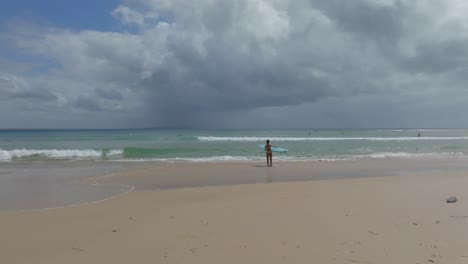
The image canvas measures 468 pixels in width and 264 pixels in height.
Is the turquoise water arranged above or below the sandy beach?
below

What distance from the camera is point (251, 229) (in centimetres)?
570

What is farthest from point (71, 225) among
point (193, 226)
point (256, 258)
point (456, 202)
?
point (456, 202)

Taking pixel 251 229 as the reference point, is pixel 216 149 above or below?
below

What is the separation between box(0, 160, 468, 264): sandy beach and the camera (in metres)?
4.54

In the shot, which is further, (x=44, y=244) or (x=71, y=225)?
(x=71, y=225)

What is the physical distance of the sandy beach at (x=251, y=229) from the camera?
4.54 metres

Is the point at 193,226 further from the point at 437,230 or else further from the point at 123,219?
the point at 437,230

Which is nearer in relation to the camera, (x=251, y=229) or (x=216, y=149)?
(x=251, y=229)

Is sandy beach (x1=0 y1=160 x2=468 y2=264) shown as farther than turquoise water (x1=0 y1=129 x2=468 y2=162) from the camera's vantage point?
No

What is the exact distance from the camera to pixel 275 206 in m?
7.51

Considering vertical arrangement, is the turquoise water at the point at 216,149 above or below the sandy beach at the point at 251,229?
below

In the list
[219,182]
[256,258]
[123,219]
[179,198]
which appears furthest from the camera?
[219,182]

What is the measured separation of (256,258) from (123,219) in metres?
3.17

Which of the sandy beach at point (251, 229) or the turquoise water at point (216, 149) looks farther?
the turquoise water at point (216, 149)
